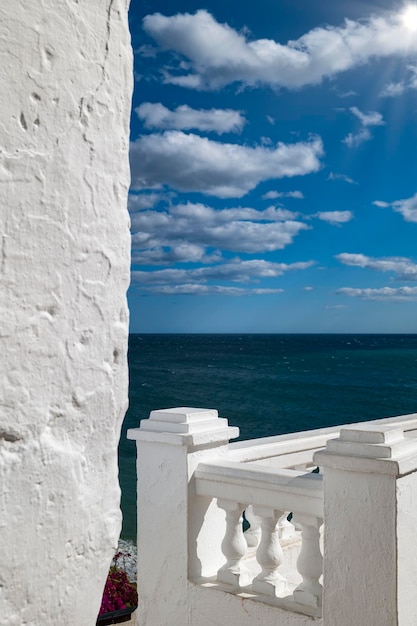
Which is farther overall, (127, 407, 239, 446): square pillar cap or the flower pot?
the flower pot

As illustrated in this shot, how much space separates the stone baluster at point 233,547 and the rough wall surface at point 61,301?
2761 mm

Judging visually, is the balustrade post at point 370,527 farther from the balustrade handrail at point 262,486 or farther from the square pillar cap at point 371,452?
the balustrade handrail at point 262,486

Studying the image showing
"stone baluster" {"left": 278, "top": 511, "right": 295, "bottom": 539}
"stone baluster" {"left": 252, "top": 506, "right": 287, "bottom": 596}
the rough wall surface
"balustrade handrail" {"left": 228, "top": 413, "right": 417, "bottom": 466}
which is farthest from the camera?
"stone baluster" {"left": 278, "top": 511, "right": 295, "bottom": 539}

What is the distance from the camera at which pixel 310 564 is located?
3383mm

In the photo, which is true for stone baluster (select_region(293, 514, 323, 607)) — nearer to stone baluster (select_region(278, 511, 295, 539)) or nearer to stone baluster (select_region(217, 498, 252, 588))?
stone baluster (select_region(217, 498, 252, 588))

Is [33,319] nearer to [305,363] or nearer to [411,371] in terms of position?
[411,371]

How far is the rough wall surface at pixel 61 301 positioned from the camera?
33.2 inches

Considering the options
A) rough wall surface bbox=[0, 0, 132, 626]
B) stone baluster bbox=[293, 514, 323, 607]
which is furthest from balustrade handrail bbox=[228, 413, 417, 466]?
rough wall surface bbox=[0, 0, 132, 626]

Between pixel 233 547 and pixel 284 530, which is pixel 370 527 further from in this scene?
pixel 284 530

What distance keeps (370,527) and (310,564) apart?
0.56 metres

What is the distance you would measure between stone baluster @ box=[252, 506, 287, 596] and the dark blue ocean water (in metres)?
13.1

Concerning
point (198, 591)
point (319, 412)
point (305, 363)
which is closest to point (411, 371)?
point (305, 363)

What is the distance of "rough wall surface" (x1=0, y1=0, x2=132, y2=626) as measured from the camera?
2.77 ft

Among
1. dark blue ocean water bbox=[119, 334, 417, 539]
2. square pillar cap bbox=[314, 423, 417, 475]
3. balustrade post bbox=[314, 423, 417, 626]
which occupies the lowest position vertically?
dark blue ocean water bbox=[119, 334, 417, 539]
